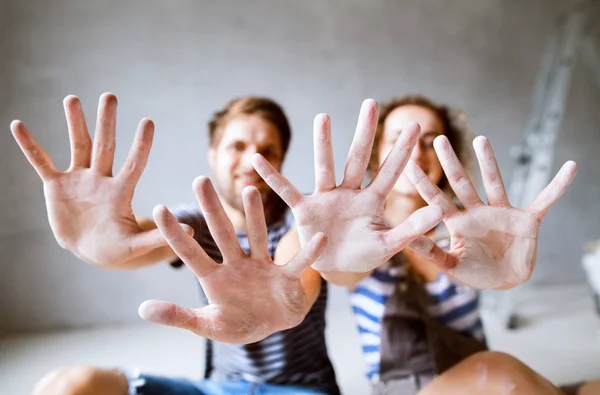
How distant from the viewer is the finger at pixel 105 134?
624 mm

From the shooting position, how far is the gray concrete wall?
1395 mm

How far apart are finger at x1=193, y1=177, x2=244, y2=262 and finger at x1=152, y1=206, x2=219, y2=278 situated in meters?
0.02

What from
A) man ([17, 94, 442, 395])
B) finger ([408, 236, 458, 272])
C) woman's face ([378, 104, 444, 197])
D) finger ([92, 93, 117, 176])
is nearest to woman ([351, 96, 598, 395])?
woman's face ([378, 104, 444, 197])

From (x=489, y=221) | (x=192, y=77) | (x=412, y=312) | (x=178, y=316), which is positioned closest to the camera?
(x=178, y=316)

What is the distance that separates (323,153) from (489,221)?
232mm

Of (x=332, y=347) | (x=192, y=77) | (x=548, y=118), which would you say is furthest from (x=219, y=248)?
(x=548, y=118)

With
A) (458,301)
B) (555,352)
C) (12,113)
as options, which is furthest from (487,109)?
(12,113)

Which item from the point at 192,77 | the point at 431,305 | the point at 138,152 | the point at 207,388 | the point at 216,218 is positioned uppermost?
the point at 192,77

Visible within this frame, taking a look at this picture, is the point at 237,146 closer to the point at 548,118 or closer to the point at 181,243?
the point at 181,243

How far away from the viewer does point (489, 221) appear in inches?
23.1

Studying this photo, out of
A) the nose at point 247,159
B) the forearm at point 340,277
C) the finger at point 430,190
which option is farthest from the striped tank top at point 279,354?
the finger at point 430,190

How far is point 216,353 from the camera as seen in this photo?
35.2 inches

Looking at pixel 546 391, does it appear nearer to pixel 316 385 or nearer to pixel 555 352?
pixel 316 385

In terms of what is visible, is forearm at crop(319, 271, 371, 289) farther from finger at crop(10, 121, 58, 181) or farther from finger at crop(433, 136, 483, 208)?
finger at crop(10, 121, 58, 181)
